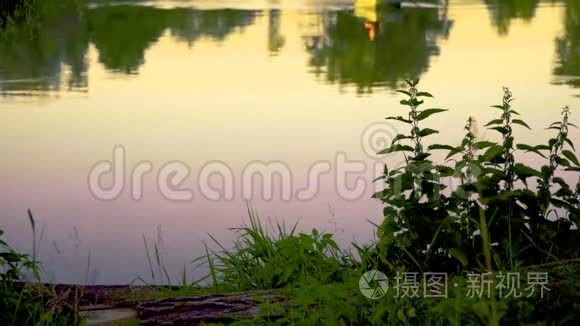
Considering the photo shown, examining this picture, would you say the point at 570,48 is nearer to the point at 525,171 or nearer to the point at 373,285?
the point at 525,171

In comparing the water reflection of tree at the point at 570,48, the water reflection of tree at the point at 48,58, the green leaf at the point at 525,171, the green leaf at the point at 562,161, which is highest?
the green leaf at the point at 562,161

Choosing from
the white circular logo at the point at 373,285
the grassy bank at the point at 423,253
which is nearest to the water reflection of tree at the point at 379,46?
the grassy bank at the point at 423,253

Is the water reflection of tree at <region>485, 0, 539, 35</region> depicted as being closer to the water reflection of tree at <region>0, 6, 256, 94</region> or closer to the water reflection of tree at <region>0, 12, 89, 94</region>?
the water reflection of tree at <region>0, 6, 256, 94</region>

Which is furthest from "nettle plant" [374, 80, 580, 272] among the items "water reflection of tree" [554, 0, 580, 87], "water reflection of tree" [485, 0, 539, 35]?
"water reflection of tree" [485, 0, 539, 35]

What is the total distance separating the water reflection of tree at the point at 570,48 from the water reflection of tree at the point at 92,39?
8.77 m

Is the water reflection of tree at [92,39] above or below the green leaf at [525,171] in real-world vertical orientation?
below

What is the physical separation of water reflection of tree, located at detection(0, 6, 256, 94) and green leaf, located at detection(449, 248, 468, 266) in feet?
50.9

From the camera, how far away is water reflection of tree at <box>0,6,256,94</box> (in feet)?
74.4

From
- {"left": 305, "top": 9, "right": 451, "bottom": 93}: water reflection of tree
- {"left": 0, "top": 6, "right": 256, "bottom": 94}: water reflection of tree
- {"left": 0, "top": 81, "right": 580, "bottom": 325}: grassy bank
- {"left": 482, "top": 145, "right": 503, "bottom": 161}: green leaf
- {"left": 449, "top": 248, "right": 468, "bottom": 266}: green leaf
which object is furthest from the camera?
{"left": 305, "top": 9, "right": 451, "bottom": 93}: water reflection of tree

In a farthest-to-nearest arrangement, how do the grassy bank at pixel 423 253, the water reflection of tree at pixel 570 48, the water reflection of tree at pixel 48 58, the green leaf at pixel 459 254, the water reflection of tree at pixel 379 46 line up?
the water reflection of tree at pixel 379 46
the water reflection of tree at pixel 48 58
the water reflection of tree at pixel 570 48
the green leaf at pixel 459 254
the grassy bank at pixel 423 253

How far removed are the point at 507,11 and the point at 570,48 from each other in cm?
714

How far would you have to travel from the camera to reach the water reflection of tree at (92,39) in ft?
74.4

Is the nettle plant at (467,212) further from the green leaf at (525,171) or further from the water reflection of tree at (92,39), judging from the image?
the water reflection of tree at (92,39)

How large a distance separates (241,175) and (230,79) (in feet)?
27.0
